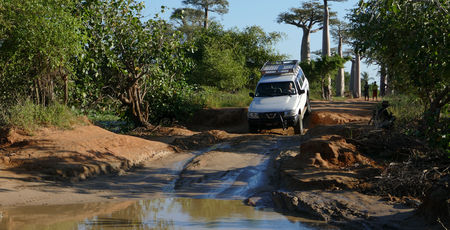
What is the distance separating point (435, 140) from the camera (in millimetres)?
7578

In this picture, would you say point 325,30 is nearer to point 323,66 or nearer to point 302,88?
point 323,66

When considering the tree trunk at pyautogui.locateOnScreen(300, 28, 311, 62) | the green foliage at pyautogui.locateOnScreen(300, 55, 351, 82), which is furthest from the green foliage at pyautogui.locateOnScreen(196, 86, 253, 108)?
the tree trunk at pyautogui.locateOnScreen(300, 28, 311, 62)

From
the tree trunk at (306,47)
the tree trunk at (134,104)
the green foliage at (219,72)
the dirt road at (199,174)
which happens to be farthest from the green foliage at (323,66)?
the dirt road at (199,174)

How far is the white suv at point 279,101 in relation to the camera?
1448 cm

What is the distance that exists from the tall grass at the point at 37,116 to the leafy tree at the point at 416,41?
728 centimetres

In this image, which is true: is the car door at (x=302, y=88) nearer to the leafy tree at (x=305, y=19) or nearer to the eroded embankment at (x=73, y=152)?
the eroded embankment at (x=73, y=152)

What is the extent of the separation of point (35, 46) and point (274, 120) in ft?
23.4

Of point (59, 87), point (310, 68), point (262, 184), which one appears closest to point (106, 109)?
point (59, 87)

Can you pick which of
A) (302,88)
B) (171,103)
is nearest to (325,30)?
(302,88)

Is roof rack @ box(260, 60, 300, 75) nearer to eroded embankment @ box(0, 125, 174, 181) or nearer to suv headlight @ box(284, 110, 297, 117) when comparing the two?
suv headlight @ box(284, 110, 297, 117)

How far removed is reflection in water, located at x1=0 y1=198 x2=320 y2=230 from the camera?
662 centimetres

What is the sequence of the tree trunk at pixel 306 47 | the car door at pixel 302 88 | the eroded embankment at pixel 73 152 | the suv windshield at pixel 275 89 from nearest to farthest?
1. the eroded embankment at pixel 73 152
2. the suv windshield at pixel 275 89
3. the car door at pixel 302 88
4. the tree trunk at pixel 306 47

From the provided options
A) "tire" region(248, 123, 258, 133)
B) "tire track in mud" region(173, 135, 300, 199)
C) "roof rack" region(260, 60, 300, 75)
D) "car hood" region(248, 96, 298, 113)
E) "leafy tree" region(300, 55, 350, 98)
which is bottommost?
"tire track in mud" region(173, 135, 300, 199)

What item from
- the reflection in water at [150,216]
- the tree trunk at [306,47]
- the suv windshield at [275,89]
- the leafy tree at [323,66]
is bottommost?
the reflection in water at [150,216]
